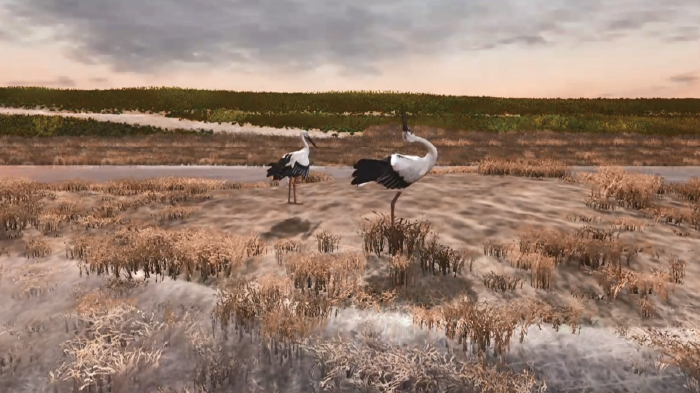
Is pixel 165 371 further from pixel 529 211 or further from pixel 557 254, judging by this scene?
pixel 529 211

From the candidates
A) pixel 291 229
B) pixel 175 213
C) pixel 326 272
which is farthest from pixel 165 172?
pixel 326 272

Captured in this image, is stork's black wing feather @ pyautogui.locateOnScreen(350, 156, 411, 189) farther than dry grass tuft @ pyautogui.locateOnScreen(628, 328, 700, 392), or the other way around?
stork's black wing feather @ pyautogui.locateOnScreen(350, 156, 411, 189)

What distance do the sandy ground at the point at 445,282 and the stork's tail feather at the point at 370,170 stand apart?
1209 millimetres

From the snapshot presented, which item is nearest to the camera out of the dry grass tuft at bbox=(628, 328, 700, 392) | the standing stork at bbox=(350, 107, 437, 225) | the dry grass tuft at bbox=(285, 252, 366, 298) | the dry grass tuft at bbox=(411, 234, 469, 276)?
the dry grass tuft at bbox=(628, 328, 700, 392)

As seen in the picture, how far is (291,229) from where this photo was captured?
9484 millimetres

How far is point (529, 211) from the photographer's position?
1052 centimetres

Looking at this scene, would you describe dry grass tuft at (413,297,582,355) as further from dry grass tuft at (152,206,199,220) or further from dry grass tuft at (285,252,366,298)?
dry grass tuft at (152,206,199,220)

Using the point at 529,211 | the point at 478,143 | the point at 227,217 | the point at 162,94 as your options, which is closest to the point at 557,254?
the point at 529,211

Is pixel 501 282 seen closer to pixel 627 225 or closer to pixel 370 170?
pixel 370 170

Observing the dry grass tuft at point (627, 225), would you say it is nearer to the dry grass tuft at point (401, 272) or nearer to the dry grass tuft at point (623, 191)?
the dry grass tuft at point (623, 191)

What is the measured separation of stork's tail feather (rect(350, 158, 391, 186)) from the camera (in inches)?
310

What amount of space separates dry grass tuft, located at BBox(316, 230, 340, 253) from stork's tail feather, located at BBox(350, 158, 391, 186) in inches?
43.3

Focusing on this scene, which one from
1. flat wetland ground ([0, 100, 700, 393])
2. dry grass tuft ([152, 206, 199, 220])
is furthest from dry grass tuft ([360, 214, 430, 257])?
dry grass tuft ([152, 206, 199, 220])

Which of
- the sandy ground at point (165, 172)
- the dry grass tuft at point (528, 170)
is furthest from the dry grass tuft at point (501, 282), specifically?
the sandy ground at point (165, 172)
